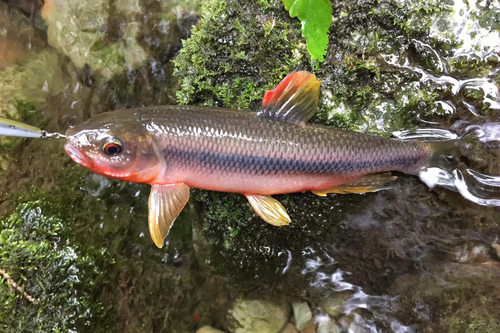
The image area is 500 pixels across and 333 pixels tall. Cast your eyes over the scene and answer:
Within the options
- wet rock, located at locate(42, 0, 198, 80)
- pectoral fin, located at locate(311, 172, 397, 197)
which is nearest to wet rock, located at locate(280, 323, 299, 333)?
pectoral fin, located at locate(311, 172, 397, 197)

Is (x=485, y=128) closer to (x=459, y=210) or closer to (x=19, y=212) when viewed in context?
(x=459, y=210)

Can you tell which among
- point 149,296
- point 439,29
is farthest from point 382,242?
point 149,296

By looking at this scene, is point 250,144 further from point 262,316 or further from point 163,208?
point 262,316

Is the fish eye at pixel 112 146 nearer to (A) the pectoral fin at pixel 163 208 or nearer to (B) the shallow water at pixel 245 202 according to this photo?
(A) the pectoral fin at pixel 163 208

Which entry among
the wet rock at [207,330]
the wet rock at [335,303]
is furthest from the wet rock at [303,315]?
the wet rock at [207,330]

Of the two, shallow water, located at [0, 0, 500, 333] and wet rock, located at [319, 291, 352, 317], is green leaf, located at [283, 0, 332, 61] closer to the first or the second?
shallow water, located at [0, 0, 500, 333]

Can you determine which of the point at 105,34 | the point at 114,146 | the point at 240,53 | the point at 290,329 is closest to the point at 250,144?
→ the point at 240,53

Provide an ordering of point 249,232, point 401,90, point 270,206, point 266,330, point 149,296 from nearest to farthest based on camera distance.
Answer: point 270,206
point 401,90
point 249,232
point 149,296
point 266,330
